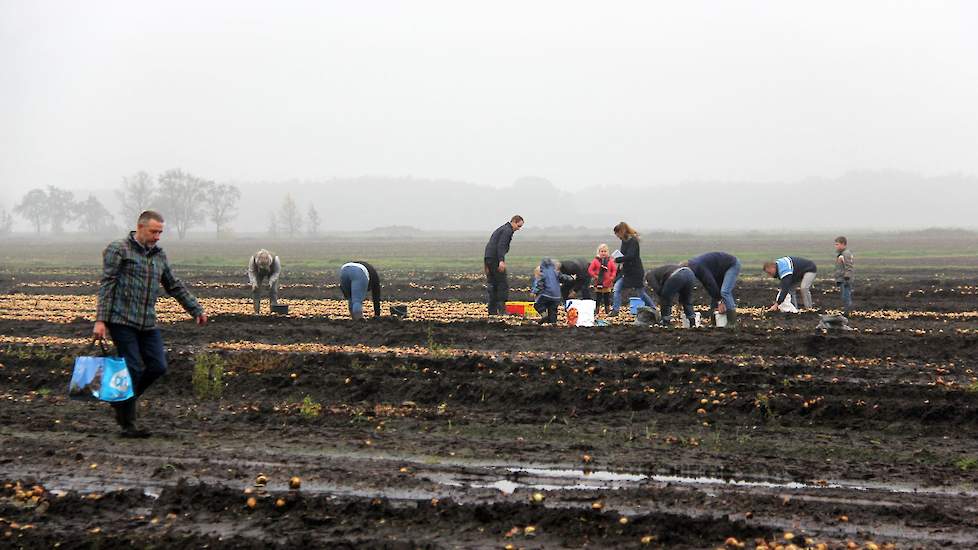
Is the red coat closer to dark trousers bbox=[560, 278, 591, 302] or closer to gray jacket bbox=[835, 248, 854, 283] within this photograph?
dark trousers bbox=[560, 278, 591, 302]

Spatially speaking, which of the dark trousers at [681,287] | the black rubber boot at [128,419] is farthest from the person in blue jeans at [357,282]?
the black rubber boot at [128,419]

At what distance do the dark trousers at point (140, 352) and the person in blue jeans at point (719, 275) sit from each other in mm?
9190

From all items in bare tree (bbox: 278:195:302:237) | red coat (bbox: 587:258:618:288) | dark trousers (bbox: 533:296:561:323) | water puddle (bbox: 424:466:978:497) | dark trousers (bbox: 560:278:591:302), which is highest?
bare tree (bbox: 278:195:302:237)

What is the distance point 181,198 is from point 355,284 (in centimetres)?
14973

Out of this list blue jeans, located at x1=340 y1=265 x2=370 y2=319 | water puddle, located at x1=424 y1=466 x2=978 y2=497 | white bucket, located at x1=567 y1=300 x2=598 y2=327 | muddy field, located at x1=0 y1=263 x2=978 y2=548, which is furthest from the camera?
blue jeans, located at x1=340 y1=265 x2=370 y2=319

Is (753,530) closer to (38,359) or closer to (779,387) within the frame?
(779,387)

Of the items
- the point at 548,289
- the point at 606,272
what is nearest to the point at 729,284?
the point at 548,289

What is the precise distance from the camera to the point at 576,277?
725 inches

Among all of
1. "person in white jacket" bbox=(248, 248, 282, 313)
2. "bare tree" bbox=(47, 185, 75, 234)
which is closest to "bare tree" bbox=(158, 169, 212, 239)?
"bare tree" bbox=(47, 185, 75, 234)

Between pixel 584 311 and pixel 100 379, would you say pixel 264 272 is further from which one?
pixel 100 379

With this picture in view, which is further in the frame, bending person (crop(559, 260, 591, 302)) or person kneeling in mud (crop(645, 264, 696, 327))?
bending person (crop(559, 260, 591, 302))

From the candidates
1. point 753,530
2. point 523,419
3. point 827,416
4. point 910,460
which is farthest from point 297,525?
point 827,416

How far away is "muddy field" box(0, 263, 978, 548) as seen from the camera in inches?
237

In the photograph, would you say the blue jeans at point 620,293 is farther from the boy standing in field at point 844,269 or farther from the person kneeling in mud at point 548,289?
the boy standing in field at point 844,269
